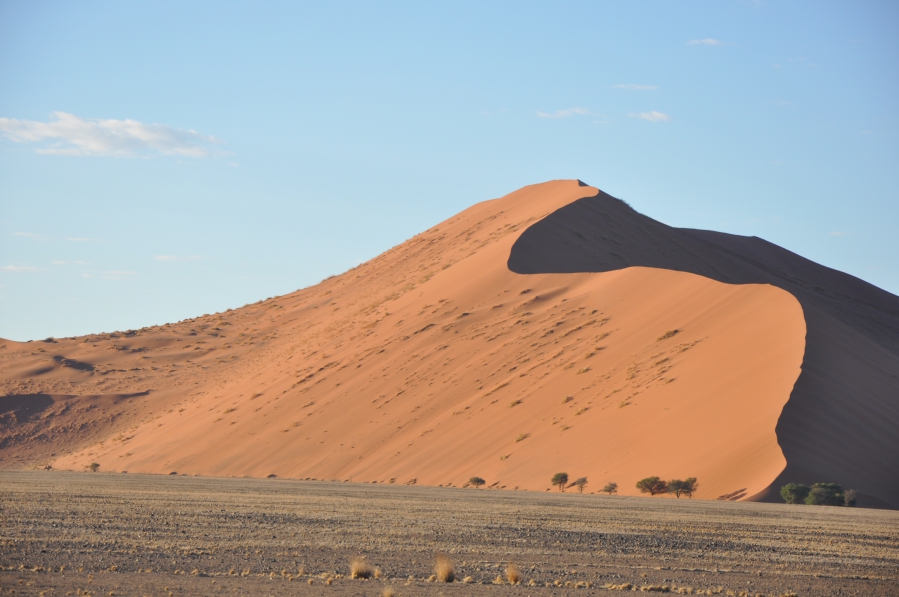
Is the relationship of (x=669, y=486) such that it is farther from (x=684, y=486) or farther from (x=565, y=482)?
(x=565, y=482)

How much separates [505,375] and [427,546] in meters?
24.5

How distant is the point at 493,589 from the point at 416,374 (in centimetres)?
3105

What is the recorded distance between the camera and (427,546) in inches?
539

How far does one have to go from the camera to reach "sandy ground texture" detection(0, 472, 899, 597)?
10328 millimetres

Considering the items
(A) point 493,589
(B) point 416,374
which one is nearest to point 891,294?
(B) point 416,374

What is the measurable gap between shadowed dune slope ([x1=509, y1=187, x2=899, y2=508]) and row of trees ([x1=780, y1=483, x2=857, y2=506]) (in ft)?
1.73

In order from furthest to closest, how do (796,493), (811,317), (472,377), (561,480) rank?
(472,377)
(811,317)
(561,480)
(796,493)

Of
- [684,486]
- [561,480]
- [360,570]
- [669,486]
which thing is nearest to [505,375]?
[561,480]

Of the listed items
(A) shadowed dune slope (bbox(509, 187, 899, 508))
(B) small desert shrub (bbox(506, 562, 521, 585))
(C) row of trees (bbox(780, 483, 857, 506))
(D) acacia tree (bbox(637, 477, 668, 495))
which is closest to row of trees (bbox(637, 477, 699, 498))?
(D) acacia tree (bbox(637, 477, 668, 495))

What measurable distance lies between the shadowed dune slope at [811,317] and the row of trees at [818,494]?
53 centimetres

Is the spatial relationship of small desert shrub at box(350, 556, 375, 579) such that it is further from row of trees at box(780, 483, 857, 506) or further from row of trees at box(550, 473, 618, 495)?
row of trees at box(550, 473, 618, 495)

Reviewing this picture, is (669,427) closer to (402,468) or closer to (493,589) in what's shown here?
(402,468)

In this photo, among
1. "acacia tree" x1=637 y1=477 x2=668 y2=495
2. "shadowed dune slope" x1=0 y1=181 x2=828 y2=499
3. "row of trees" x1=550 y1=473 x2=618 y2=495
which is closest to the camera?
"acacia tree" x1=637 y1=477 x2=668 y2=495

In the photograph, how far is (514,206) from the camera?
212ft
